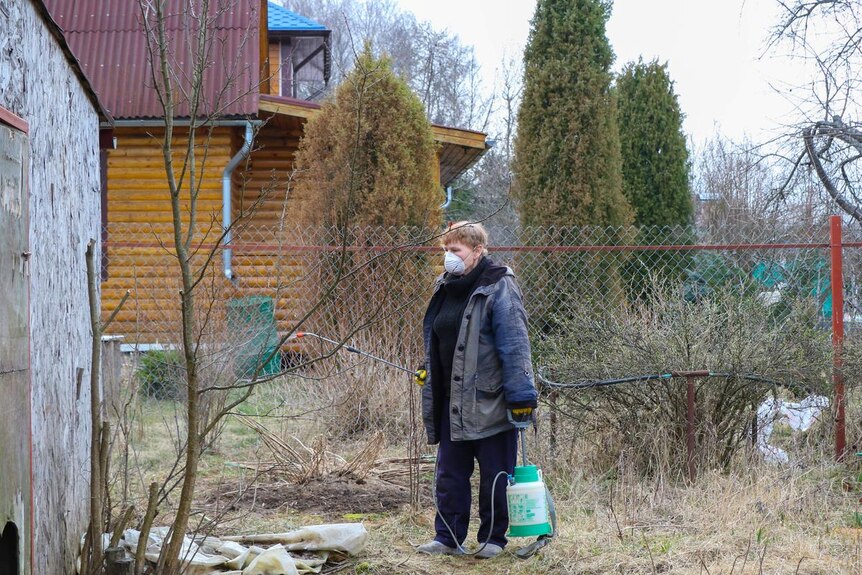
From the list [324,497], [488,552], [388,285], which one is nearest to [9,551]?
[488,552]

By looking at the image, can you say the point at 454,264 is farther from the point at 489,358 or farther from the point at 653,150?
the point at 653,150

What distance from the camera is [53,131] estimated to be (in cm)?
377

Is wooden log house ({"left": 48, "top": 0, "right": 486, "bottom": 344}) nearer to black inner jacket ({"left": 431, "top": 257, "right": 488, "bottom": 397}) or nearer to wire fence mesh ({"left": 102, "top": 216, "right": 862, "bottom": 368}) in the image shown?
wire fence mesh ({"left": 102, "top": 216, "right": 862, "bottom": 368})

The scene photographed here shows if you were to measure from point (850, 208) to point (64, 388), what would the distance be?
774 centimetres

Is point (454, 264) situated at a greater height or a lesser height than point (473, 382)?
greater

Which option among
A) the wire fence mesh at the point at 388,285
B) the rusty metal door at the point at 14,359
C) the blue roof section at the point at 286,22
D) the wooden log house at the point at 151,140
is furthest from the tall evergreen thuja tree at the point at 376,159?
the blue roof section at the point at 286,22

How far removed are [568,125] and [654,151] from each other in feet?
16.5

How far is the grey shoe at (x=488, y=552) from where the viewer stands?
15.6ft

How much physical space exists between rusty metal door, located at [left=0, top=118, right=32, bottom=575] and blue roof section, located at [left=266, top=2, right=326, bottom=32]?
1777cm

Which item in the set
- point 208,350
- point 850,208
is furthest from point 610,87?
point 208,350

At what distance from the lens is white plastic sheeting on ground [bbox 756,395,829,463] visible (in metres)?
6.00

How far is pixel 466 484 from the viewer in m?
4.91

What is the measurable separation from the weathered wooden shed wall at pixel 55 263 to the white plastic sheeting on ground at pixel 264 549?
1.31ft

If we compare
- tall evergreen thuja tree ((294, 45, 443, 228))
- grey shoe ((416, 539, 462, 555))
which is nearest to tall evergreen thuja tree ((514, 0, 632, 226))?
tall evergreen thuja tree ((294, 45, 443, 228))
